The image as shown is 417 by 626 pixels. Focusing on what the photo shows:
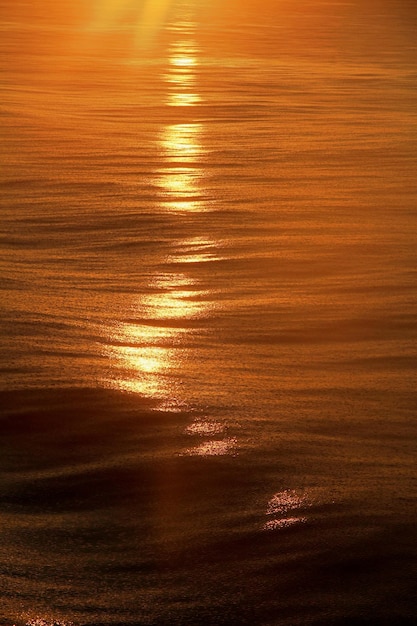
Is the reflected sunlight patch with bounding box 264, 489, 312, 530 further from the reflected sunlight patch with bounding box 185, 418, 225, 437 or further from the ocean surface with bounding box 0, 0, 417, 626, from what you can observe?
the reflected sunlight patch with bounding box 185, 418, 225, 437

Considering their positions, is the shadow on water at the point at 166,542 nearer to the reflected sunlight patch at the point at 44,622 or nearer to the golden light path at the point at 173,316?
the reflected sunlight patch at the point at 44,622

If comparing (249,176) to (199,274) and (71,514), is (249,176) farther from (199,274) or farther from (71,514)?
(71,514)

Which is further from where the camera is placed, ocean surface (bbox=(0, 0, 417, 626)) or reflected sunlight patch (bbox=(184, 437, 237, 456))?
reflected sunlight patch (bbox=(184, 437, 237, 456))

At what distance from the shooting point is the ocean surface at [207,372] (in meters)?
1.62

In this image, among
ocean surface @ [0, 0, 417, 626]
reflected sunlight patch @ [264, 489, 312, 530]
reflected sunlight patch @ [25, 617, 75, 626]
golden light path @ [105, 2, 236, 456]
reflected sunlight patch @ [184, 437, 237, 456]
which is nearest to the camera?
reflected sunlight patch @ [25, 617, 75, 626]

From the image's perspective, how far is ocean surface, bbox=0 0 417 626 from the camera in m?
1.62

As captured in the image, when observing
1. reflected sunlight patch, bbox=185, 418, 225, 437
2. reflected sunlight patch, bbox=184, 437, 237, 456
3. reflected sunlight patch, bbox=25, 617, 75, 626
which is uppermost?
reflected sunlight patch, bbox=25, 617, 75, 626

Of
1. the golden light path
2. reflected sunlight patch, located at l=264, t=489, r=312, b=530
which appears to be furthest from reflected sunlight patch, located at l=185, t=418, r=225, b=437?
reflected sunlight patch, located at l=264, t=489, r=312, b=530

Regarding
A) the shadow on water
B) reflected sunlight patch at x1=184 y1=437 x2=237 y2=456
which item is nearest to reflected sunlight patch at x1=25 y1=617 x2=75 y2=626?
the shadow on water

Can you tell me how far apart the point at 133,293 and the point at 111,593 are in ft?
5.02

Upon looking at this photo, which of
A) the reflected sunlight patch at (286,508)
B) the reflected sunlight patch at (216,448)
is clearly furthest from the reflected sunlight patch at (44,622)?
the reflected sunlight patch at (216,448)

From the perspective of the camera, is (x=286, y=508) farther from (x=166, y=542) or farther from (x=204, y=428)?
(x=204, y=428)

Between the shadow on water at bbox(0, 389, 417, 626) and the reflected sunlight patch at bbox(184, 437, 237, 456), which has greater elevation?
the shadow on water at bbox(0, 389, 417, 626)

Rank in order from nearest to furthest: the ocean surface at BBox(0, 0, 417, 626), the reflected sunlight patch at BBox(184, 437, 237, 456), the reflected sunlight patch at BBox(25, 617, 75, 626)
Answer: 1. the reflected sunlight patch at BBox(25, 617, 75, 626)
2. the ocean surface at BBox(0, 0, 417, 626)
3. the reflected sunlight patch at BBox(184, 437, 237, 456)
